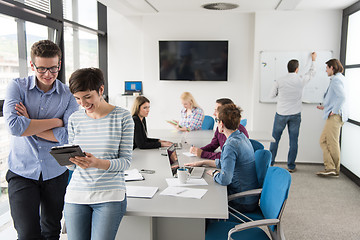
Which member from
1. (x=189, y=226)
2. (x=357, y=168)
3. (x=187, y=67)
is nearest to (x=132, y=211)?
(x=189, y=226)

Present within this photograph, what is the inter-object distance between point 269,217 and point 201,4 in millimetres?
4205

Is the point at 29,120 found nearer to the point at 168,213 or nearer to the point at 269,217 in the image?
the point at 168,213

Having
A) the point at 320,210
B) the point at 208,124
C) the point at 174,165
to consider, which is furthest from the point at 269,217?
the point at 208,124

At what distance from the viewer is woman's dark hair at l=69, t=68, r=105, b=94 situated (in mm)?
1759

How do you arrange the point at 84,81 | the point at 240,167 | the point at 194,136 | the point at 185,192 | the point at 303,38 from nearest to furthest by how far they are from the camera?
the point at 84,81 → the point at 185,192 → the point at 240,167 → the point at 194,136 → the point at 303,38

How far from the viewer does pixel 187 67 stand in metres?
6.46

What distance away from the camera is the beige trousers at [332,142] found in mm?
5387

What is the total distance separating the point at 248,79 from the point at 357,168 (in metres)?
2.46

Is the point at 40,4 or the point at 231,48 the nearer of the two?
the point at 40,4

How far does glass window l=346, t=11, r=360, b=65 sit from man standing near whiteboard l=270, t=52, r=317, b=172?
75 centimetres

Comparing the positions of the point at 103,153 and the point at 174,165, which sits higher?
the point at 103,153

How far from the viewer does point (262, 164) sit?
9.36ft

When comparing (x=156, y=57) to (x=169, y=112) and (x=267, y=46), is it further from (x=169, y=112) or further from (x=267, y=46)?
(x=267, y=46)

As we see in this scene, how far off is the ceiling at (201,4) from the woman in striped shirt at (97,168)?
12.6ft
